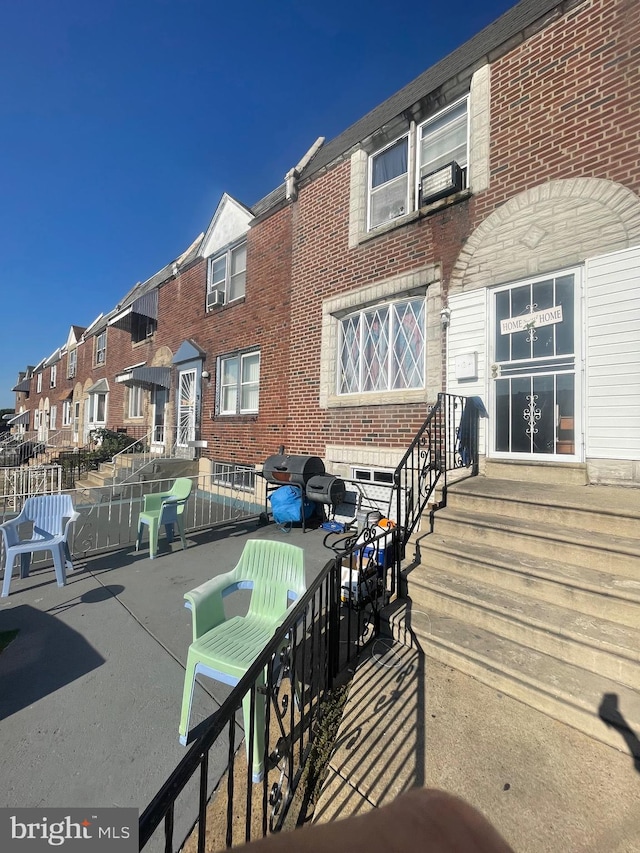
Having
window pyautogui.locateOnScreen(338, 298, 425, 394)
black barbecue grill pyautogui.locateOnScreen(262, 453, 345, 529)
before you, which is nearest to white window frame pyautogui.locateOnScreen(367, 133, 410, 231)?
window pyautogui.locateOnScreen(338, 298, 425, 394)

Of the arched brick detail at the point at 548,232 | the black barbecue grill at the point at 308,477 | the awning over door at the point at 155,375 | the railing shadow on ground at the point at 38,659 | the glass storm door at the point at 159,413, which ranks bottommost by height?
the railing shadow on ground at the point at 38,659

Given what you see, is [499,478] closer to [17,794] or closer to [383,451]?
[383,451]

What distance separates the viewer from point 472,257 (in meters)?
5.89

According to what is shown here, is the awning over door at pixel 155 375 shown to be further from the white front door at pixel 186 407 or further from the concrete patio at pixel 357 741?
the concrete patio at pixel 357 741

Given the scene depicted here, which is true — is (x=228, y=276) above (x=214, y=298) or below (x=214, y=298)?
above

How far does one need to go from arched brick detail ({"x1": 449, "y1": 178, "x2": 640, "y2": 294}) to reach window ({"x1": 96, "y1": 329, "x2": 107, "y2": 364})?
19743 millimetres

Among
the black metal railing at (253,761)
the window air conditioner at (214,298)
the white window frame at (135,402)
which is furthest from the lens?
the white window frame at (135,402)

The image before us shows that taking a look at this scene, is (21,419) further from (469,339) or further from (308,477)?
(469,339)

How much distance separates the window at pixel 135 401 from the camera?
16023 millimetres

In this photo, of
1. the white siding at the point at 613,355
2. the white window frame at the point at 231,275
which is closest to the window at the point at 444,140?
the white siding at the point at 613,355

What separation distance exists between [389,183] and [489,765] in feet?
28.3

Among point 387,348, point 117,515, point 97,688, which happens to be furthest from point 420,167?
point 117,515

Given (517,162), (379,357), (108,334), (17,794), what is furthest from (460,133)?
(108,334)

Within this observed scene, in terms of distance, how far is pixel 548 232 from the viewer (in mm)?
5160
